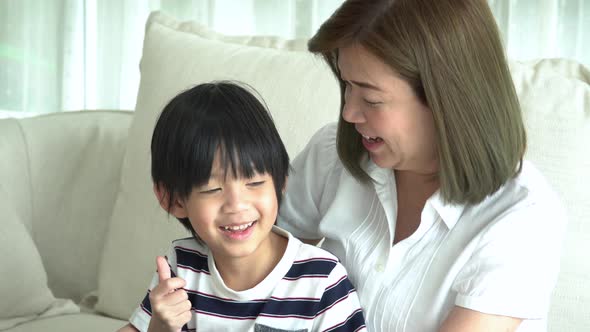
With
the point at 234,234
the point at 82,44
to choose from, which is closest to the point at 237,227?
the point at 234,234

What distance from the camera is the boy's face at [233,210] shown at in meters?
1.26

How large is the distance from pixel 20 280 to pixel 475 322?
3.96 feet

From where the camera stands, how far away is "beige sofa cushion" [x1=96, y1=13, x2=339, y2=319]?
175cm

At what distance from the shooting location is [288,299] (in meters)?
1.31

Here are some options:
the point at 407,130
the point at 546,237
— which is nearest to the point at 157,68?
the point at 407,130

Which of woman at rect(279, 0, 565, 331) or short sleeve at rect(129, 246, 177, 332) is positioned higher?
woman at rect(279, 0, 565, 331)

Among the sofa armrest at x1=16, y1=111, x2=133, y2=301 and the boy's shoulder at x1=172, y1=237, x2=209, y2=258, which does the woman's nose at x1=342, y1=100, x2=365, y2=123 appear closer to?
the boy's shoulder at x1=172, y1=237, x2=209, y2=258

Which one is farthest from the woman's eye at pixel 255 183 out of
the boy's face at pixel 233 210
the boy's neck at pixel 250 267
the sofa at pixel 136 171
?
the sofa at pixel 136 171

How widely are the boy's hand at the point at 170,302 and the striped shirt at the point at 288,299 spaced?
7 cm

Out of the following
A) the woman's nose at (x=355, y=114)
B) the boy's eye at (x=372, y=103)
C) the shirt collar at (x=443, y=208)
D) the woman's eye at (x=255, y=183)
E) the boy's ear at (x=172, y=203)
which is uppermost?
the boy's eye at (x=372, y=103)

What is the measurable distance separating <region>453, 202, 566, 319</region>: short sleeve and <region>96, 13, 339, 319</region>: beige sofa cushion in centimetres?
57

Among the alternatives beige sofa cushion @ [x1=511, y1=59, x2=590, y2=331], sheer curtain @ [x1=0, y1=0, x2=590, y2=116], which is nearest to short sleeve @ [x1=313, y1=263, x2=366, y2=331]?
beige sofa cushion @ [x1=511, y1=59, x2=590, y2=331]

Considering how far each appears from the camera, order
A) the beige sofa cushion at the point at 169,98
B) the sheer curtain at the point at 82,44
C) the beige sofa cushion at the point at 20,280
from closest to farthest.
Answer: the beige sofa cushion at the point at 169,98
the beige sofa cushion at the point at 20,280
the sheer curtain at the point at 82,44

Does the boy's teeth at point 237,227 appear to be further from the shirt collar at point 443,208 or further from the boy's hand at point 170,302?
the shirt collar at point 443,208
